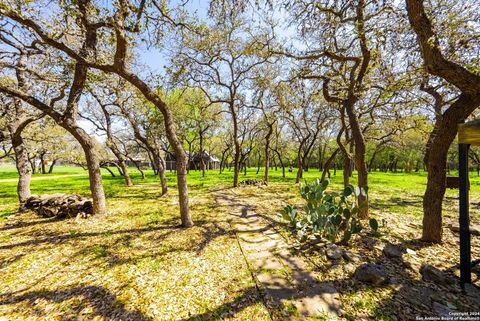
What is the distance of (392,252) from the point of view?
354cm

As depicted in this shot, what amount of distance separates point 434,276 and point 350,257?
42.7 inches

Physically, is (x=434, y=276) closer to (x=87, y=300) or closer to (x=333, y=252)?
(x=333, y=252)

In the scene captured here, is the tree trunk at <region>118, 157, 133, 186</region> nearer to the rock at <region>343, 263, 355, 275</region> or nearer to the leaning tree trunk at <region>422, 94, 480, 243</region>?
the rock at <region>343, 263, 355, 275</region>

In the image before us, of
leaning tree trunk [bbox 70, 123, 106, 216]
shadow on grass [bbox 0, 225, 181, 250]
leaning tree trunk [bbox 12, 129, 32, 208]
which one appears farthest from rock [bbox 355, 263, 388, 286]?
leaning tree trunk [bbox 12, 129, 32, 208]

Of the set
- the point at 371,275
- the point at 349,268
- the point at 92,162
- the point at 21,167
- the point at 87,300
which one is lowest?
the point at 87,300

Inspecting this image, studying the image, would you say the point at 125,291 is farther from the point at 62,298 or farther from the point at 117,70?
the point at 117,70

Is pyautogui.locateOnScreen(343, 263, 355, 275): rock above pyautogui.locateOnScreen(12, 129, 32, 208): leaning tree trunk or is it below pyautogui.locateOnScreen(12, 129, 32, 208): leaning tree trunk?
below

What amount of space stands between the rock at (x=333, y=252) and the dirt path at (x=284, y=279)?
0.51 metres

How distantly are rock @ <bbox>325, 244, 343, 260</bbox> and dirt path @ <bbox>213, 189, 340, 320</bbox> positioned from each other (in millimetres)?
507

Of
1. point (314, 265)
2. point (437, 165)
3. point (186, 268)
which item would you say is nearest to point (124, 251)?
point (186, 268)

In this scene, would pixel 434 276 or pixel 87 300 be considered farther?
pixel 434 276

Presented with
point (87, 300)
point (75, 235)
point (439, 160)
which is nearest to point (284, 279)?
point (87, 300)

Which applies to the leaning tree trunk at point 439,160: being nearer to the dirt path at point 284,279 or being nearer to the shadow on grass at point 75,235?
the dirt path at point 284,279

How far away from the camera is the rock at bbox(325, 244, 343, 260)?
3484 millimetres
